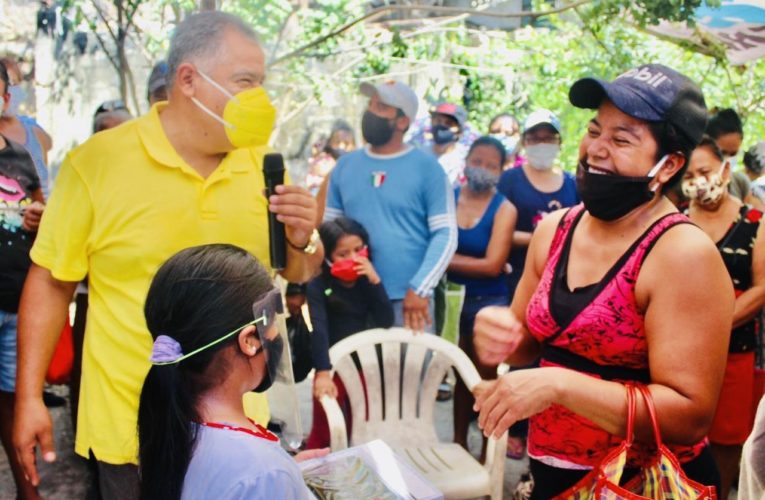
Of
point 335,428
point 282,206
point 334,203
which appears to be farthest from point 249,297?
point 334,203

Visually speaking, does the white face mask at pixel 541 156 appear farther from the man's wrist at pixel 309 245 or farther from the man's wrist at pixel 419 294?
the man's wrist at pixel 309 245

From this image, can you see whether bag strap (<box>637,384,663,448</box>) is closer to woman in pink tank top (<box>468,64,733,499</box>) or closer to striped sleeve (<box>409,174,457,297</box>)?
woman in pink tank top (<box>468,64,733,499</box>)

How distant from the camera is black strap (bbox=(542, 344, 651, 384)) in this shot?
1917mm

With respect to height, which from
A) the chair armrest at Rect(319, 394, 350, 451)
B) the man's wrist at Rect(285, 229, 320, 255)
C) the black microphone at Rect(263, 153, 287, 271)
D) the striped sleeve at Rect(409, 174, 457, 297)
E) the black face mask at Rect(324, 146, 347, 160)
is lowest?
the chair armrest at Rect(319, 394, 350, 451)

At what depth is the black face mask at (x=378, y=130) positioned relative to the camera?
14.1ft

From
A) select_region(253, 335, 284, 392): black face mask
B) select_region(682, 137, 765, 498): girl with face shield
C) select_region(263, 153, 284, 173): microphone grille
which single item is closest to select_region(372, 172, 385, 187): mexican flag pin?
select_region(682, 137, 765, 498): girl with face shield

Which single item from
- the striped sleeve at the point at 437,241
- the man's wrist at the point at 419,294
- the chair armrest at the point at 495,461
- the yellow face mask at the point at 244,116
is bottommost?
the chair armrest at the point at 495,461

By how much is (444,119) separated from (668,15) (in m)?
2.98

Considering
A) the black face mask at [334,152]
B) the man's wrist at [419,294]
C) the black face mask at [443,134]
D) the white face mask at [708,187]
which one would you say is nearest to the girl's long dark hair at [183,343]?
the man's wrist at [419,294]

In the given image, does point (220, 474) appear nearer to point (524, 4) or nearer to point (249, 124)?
point (249, 124)

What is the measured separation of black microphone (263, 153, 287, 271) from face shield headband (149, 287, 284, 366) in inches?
12.0

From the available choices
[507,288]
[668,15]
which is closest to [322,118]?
[507,288]

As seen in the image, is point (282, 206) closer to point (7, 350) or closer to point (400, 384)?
point (400, 384)

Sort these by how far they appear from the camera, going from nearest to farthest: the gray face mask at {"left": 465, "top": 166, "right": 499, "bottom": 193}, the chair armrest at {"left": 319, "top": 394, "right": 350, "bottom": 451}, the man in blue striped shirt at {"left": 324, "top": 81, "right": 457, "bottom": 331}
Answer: the chair armrest at {"left": 319, "top": 394, "right": 350, "bottom": 451} → the man in blue striped shirt at {"left": 324, "top": 81, "right": 457, "bottom": 331} → the gray face mask at {"left": 465, "top": 166, "right": 499, "bottom": 193}
